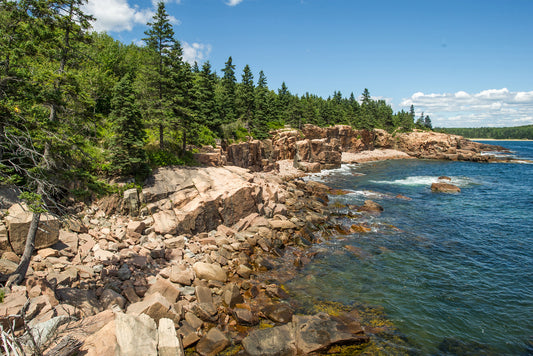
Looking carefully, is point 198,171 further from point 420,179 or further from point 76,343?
point 420,179

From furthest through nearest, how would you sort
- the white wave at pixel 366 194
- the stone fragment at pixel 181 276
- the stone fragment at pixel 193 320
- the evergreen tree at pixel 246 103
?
the evergreen tree at pixel 246 103, the white wave at pixel 366 194, the stone fragment at pixel 181 276, the stone fragment at pixel 193 320

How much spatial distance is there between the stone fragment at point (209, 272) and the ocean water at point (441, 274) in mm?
4392

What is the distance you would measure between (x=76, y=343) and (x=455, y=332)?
16.4 m

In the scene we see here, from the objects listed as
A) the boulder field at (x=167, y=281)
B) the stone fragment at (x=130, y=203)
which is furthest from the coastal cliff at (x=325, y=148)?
the stone fragment at (x=130, y=203)

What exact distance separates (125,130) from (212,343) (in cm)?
1761

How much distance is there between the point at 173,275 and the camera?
15719 millimetres

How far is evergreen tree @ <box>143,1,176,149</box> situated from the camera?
2569 centimetres

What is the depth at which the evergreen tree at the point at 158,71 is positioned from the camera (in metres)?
25.7

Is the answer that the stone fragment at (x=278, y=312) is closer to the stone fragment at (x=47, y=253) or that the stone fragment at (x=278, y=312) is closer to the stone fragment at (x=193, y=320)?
the stone fragment at (x=193, y=320)

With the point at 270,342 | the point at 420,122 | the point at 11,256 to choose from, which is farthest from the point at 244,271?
the point at 420,122

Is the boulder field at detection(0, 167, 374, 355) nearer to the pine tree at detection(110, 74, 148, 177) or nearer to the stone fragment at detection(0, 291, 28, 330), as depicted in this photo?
the stone fragment at detection(0, 291, 28, 330)

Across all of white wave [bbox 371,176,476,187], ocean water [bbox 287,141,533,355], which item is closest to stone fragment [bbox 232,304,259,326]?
ocean water [bbox 287,141,533,355]

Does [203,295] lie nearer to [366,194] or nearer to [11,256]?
[11,256]

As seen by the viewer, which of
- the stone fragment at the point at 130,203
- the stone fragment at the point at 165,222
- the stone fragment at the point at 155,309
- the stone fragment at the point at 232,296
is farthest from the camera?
the stone fragment at the point at 130,203
